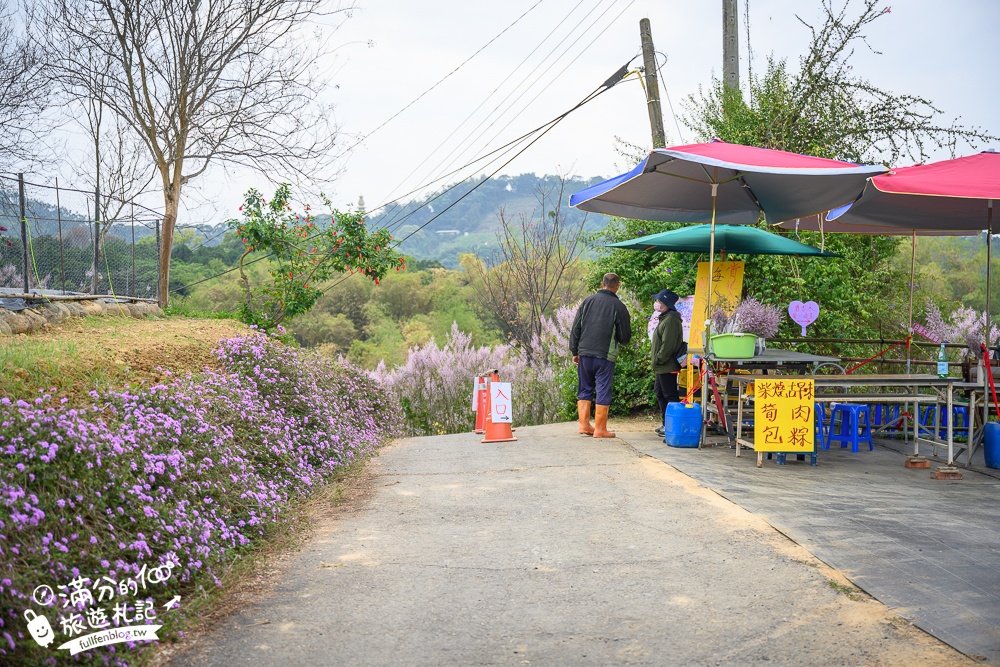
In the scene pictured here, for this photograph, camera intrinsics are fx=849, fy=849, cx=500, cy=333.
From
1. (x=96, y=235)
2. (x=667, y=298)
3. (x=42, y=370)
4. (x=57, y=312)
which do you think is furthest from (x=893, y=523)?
(x=96, y=235)

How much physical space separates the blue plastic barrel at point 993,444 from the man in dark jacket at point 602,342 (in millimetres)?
3565

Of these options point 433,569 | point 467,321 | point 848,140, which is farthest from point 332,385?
point 467,321

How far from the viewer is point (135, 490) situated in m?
4.34

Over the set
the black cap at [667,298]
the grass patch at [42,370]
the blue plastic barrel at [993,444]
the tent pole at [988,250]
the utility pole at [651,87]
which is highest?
the utility pole at [651,87]

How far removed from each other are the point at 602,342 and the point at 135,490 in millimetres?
5853

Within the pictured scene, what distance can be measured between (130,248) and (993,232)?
1319 cm

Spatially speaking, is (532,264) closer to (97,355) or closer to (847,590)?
(97,355)

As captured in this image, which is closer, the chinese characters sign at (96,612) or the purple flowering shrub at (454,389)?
the chinese characters sign at (96,612)

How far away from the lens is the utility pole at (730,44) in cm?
1391

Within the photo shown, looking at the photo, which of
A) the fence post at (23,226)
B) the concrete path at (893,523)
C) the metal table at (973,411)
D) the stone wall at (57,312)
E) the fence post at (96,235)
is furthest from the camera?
the fence post at (96,235)

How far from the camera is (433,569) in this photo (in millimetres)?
4691

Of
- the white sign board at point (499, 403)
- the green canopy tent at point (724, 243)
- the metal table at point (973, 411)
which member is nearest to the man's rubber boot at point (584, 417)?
the white sign board at point (499, 403)

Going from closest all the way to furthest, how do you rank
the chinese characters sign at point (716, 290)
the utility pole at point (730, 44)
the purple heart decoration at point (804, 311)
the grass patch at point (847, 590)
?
the grass patch at point (847, 590), the chinese characters sign at point (716, 290), the purple heart decoration at point (804, 311), the utility pole at point (730, 44)

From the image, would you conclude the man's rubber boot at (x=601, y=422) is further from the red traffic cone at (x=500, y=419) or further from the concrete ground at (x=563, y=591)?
the concrete ground at (x=563, y=591)
